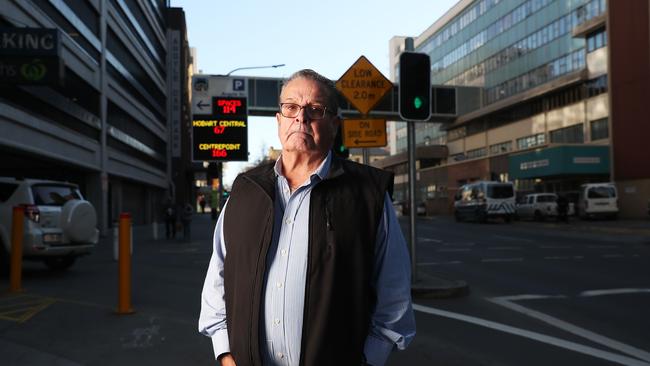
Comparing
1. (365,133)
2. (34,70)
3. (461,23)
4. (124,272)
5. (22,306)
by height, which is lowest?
(22,306)

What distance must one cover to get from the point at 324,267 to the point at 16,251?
334 inches

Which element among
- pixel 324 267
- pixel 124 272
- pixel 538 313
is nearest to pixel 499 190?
pixel 538 313

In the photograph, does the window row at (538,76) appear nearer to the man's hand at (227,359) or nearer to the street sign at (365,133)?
the street sign at (365,133)

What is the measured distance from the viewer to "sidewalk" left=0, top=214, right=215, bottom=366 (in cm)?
519

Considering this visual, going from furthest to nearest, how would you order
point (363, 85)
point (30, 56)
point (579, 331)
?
point (30, 56) < point (363, 85) < point (579, 331)

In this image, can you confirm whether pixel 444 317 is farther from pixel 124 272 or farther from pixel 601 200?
pixel 601 200

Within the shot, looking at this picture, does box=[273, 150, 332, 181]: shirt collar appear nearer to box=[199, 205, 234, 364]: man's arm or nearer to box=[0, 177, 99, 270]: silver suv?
box=[199, 205, 234, 364]: man's arm

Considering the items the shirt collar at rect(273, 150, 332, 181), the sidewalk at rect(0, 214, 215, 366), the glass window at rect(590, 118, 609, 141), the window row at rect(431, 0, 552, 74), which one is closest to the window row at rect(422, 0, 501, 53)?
the window row at rect(431, 0, 552, 74)

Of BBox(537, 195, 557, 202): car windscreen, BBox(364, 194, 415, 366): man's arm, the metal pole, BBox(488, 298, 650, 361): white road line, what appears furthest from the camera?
BBox(537, 195, 557, 202): car windscreen

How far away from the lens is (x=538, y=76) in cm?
5038

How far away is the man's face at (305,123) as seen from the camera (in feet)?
7.54

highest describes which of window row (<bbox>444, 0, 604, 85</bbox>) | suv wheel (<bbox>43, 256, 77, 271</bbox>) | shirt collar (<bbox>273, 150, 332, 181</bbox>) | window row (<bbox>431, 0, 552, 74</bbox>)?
window row (<bbox>431, 0, 552, 74</bbox>)

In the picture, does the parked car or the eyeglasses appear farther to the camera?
the parked car

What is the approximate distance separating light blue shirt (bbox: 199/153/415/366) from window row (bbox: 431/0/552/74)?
5201 centimetres
